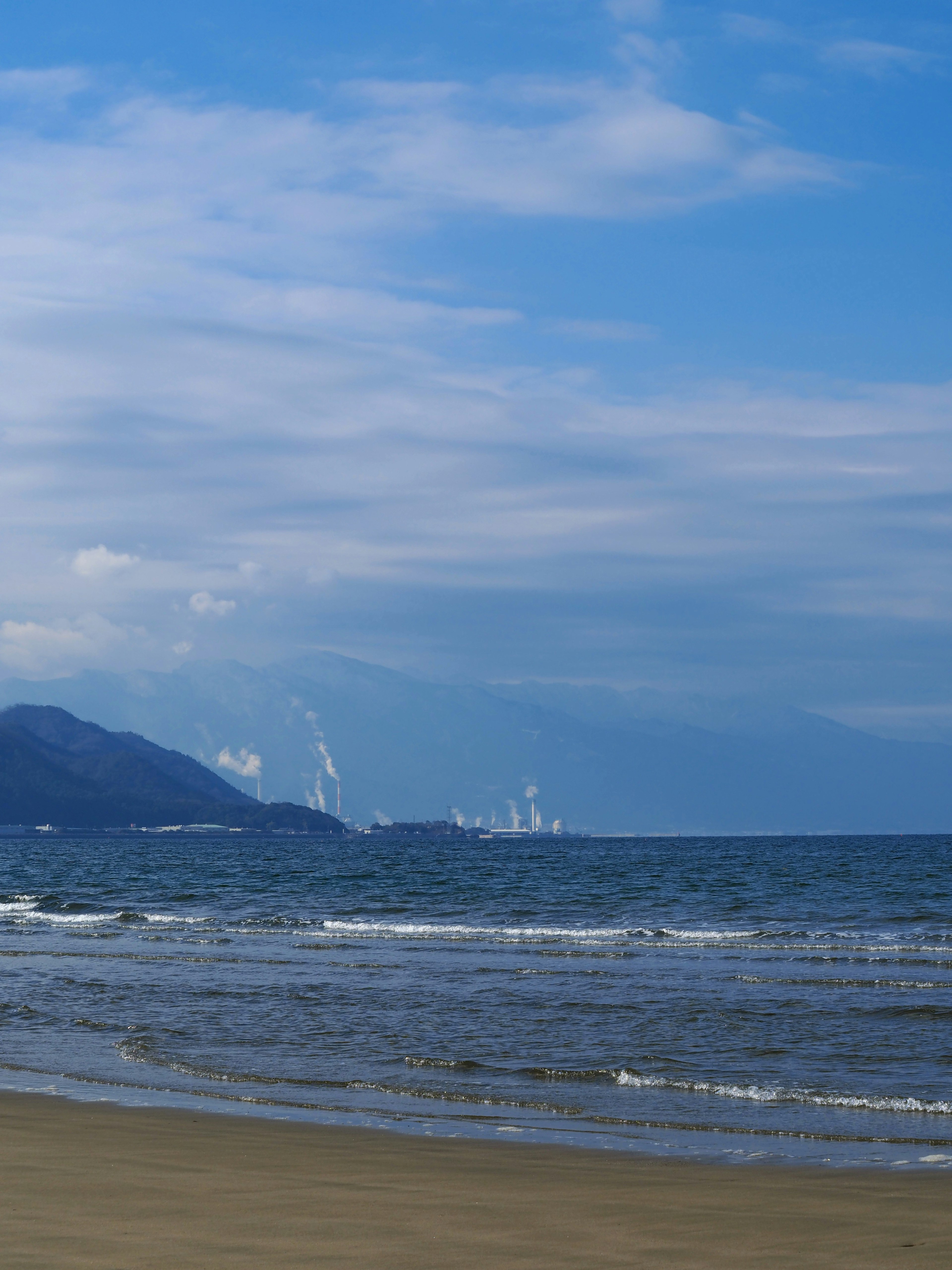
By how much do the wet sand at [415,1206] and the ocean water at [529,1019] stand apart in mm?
1152

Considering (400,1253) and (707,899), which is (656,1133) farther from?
(707,899)

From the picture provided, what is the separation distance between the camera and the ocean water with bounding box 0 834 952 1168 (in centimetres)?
1415

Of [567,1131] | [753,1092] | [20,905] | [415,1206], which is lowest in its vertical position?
[20,905]

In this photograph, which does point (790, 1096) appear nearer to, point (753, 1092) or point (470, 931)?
point (753, 1092)

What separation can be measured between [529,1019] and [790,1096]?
22.0 feet

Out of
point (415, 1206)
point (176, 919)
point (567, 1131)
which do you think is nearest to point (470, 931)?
point (176, 919)

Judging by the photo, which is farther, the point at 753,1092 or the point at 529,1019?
the point at 529,1019

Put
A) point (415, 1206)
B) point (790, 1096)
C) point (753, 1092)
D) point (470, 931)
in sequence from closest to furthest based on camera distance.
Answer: point (415, 1206) → point (790, 1096) → point (753, 1092) → point (470, 931)

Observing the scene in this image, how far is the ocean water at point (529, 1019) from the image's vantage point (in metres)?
14.1

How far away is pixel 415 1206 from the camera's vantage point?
9828 millimetres

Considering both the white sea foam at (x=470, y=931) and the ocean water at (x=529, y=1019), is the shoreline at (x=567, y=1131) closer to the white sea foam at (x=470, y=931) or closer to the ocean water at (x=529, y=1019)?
the ocean water at (x=529, y=1019)

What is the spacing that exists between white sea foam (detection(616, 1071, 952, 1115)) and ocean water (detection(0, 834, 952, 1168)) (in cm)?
3

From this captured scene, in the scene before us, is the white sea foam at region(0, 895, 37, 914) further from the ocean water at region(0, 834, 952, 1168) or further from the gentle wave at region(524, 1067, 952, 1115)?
the gentle wave at region(524, 1067, 952, 1115)

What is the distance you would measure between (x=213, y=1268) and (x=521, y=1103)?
24.4 feet
